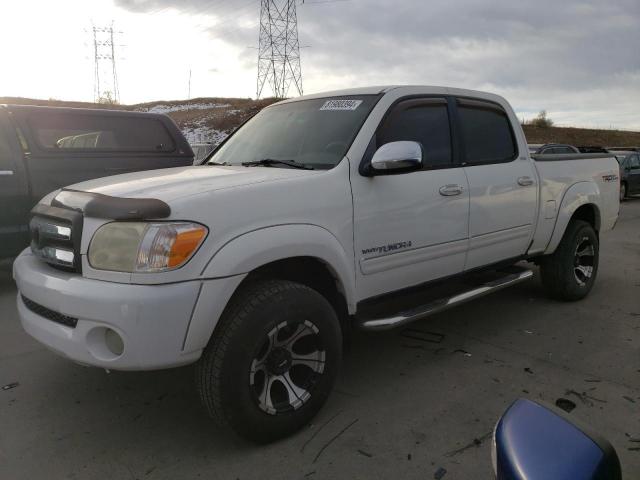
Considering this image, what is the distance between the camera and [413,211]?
10.7ft

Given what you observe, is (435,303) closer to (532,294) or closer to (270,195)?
(270,195)

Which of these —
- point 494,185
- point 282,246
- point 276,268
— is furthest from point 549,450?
point 494,185

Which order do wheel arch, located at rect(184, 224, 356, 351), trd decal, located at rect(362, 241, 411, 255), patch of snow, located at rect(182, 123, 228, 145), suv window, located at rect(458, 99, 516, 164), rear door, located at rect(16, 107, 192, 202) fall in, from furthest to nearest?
patch of snow, located at rect(182, 123, 228, 145)
rear door, located at rect(16, 107, 192, 202)
suv window, located at rect(458, 99, 516, 164)
trd decal, located at rect(362, 241, 411, 255)
wheel arch, located at rect(184, 224, 356, 351)

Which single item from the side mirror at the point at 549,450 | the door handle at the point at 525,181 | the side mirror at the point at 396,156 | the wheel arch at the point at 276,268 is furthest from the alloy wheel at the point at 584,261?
the side mirror at the point at 549,450

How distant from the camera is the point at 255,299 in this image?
250cm

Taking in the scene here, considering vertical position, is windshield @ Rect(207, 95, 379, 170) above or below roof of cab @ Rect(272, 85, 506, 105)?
below

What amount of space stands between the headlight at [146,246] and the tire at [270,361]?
380 mm

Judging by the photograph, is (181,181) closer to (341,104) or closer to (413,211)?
(341,104)

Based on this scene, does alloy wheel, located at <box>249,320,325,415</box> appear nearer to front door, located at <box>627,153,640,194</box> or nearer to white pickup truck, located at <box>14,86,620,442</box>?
white pickup truck, located at <box>14,86,620,442</box>

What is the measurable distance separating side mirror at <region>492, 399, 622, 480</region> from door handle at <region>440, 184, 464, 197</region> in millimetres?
2453

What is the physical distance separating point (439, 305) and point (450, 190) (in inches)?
30.1

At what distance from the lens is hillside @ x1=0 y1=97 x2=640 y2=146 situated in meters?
30.0

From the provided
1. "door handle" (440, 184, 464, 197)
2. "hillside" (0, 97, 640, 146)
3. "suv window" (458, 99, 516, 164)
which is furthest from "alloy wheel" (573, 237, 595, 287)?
"hillside" (0, 97, 640, 146)

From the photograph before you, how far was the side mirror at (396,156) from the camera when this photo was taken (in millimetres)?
2938
